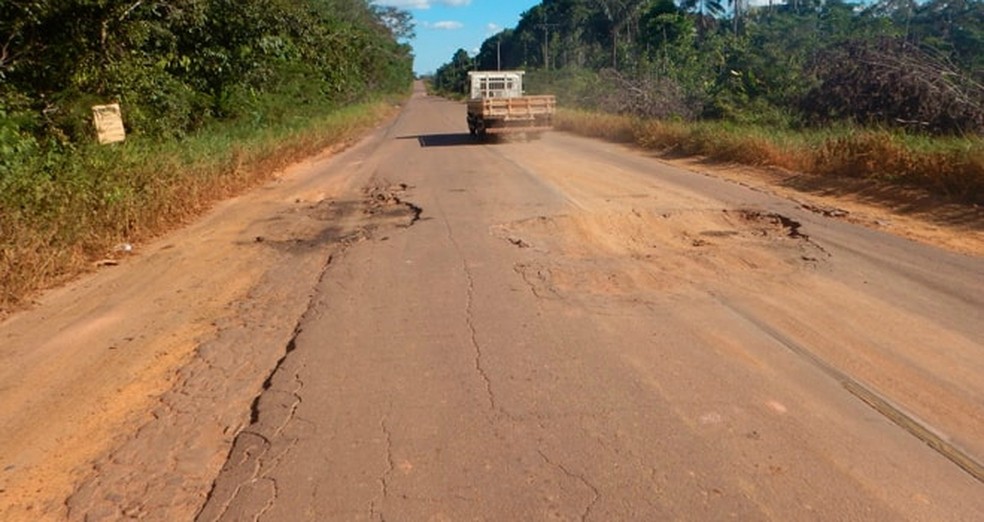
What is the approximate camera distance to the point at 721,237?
798 centimetres

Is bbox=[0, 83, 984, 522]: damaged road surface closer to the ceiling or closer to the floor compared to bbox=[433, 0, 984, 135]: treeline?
closer to the floor

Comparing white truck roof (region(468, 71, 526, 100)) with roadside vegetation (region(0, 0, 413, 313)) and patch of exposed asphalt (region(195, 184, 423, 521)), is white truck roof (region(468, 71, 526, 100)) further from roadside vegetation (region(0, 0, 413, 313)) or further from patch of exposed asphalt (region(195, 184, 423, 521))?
patch of exposed asphalt (region(195, 184, 423, 521))

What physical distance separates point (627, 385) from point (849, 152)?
10.0m

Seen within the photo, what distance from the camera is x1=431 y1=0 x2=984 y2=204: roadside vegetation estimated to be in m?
11.7

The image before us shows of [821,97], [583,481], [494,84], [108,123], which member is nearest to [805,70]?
[821,97]

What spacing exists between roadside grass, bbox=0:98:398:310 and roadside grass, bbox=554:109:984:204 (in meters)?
10.3

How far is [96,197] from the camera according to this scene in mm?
8391

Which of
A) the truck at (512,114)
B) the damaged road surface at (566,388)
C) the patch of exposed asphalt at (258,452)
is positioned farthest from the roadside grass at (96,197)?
the truck at (512,114)

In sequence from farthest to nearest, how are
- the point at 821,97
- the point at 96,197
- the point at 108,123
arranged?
the point at 821,97
the point at 108,123
the point at 96,197

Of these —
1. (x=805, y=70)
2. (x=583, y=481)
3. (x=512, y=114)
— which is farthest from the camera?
(x=512, y=114)

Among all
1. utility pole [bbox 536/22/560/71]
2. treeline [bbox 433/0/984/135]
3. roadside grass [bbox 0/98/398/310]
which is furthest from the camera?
utility pole [bbox 536/22/560/71]

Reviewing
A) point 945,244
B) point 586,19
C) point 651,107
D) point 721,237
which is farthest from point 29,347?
point 586,19

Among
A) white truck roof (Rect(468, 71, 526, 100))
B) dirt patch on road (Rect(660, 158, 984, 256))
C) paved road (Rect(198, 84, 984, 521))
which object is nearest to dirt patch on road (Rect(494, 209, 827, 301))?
paved road (Rect(198, 84, 984, 521))

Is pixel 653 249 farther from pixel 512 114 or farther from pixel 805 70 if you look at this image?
pixel 512 114
